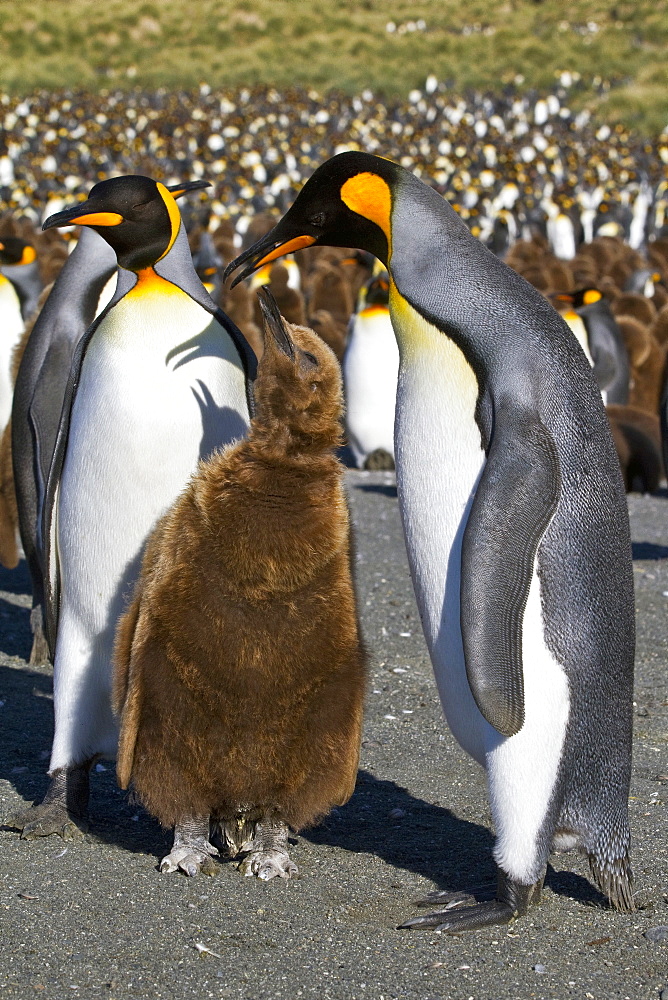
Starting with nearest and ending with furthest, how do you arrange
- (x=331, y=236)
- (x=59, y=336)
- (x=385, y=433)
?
(x=331, y=236) < (x=59, y=336) < (x=385, y=433)

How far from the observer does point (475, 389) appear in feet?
9.11

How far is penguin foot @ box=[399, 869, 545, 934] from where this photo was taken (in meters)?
2.73

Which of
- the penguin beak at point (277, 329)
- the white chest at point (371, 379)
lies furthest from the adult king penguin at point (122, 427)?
the white chest at point (371, 379)

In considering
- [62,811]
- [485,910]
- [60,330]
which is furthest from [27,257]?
[485,910]

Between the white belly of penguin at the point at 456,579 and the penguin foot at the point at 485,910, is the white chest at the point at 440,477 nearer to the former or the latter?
the white belly of penguin at the point at 456,579

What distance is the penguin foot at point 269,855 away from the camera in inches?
116

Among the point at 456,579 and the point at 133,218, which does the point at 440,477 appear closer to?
the point at 456,579

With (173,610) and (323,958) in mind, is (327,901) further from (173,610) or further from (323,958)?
(173,610)

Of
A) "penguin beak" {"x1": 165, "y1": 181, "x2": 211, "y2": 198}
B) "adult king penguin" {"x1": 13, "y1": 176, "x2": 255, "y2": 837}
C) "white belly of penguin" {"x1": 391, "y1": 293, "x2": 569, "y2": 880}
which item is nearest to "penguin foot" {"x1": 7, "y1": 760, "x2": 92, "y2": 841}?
"adult king penguin" {"x1": 13, "y1": 176, "x2": 255, "y2": 837}

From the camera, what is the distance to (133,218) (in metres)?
3.23

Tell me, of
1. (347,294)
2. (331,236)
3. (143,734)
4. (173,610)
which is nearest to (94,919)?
(143,734)

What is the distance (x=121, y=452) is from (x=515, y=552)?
3.52 feet

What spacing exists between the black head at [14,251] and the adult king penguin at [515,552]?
684cm

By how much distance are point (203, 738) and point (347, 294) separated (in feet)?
36.8
